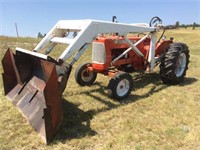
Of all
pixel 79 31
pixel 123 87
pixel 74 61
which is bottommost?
pixel 123 87

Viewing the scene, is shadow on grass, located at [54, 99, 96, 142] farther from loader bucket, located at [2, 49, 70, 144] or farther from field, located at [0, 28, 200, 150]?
loader bucket, located at [2, 49, 70, 144]

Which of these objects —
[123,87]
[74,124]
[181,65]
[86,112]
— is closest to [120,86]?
[123,87]

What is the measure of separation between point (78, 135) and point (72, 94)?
1966 millimetres

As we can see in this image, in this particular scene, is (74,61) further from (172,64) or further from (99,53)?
(172,64)

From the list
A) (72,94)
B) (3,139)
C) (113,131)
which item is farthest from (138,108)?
(3,139)

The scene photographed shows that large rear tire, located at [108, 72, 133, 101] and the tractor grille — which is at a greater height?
the tractor grille

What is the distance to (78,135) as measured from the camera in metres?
4.07

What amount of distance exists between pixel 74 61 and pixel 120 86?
1232 mm

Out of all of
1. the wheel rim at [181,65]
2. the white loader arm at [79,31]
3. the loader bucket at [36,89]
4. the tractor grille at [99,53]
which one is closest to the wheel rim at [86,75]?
the tractor grille at [99,53]

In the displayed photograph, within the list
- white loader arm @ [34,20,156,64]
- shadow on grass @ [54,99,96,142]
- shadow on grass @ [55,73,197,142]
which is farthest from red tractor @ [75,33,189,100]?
shadow on grass @ [54,99,96,142]

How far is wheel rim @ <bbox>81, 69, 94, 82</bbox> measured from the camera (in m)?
6.53

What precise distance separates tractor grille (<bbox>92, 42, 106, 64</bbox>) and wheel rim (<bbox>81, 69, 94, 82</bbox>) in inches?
26.5

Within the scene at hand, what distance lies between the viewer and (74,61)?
15.8ft

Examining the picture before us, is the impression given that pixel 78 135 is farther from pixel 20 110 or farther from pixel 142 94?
pixel 142 94
